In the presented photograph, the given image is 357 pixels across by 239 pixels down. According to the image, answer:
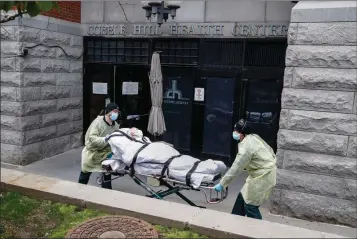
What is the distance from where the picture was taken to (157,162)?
16.6 feet

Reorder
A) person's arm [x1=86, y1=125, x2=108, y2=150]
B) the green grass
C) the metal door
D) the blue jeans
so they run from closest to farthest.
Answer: the green grass, the blue jeans, person's arm [x1=86, y1=125, x2=108, y2=150], the metal door

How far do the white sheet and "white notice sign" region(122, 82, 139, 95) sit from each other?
3.93 metres

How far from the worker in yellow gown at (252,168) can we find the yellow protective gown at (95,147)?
2.26 meters

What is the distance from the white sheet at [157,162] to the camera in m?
4.89

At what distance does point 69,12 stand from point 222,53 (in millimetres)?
3946

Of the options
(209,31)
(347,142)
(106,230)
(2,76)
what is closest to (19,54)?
(2,76)

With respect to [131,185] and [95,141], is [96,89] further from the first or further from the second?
[95,141]

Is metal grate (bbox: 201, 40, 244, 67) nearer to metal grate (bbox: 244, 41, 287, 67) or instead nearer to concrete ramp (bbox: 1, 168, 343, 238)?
metal grate (bbox: 244, 41, 287, 67)

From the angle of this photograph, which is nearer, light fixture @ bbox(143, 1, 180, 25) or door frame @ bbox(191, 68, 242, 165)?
light fixture @ bbox(143, 1, 180, 25)

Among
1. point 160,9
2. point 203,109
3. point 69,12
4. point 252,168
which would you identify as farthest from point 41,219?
point 69,12

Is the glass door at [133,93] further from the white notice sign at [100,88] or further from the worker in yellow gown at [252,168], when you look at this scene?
the worker in yellow gown at [252,168]

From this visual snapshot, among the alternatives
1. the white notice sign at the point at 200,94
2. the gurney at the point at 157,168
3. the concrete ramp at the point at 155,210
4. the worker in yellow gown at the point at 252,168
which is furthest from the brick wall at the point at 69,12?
the worker in yellow gown at the point at 252,168

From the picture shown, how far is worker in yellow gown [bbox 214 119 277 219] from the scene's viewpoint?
4.57 meters

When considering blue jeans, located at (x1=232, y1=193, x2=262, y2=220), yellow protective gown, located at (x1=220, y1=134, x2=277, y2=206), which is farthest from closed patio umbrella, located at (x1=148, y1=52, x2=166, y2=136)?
yellow protective gown, located at (x1=220, y1=134, x2=277, y2=206)
